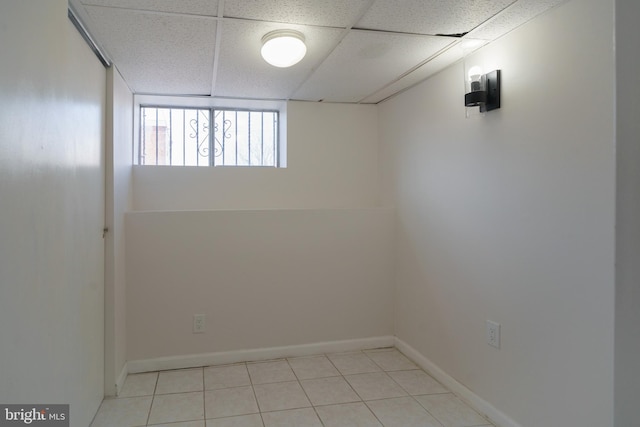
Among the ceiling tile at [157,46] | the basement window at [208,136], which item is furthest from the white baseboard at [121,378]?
the ceiling tile at [157,46]

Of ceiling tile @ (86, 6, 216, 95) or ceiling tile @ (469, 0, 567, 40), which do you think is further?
ceiling tile @ (86, 6, 216, 95)

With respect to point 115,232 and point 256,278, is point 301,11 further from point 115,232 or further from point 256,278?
point 256,278

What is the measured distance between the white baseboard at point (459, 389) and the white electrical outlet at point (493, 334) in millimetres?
344

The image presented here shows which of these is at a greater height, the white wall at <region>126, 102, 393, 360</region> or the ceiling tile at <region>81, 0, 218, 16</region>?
the ceiling tile at <region>81, 0, 218, 16</region>

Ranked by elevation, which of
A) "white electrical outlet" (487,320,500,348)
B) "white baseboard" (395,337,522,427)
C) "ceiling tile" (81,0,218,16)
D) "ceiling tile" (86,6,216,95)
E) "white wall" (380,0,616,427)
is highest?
"ceiling tile" (86,6,216,95)

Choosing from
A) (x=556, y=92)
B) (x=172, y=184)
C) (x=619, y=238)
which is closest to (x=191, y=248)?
(x=172, y=184)

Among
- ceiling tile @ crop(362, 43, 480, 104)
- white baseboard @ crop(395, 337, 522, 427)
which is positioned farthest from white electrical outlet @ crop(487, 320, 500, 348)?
ceiling tile @ crop(362, 43, 480, 104)

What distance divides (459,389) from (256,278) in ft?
5.16

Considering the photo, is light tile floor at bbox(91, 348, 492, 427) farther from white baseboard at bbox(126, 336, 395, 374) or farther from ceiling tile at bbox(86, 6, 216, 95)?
ceiling tile at bbox(86, 6, 216, 95)

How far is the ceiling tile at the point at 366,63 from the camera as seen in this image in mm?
2143

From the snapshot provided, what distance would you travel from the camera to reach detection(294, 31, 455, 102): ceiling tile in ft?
7.03

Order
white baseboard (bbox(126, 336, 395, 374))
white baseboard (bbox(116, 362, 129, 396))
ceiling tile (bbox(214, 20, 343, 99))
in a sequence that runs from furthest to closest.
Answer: white baseboard (bbox(126, 336, 395, 374)) → white baseboard (bbox(116, 362, 129, 396)) → ceiling tile (bbox(214, 20, 343, 99))

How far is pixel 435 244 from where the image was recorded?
276 centimetres

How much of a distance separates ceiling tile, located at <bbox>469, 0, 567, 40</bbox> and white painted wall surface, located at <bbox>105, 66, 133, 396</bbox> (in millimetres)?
2116
